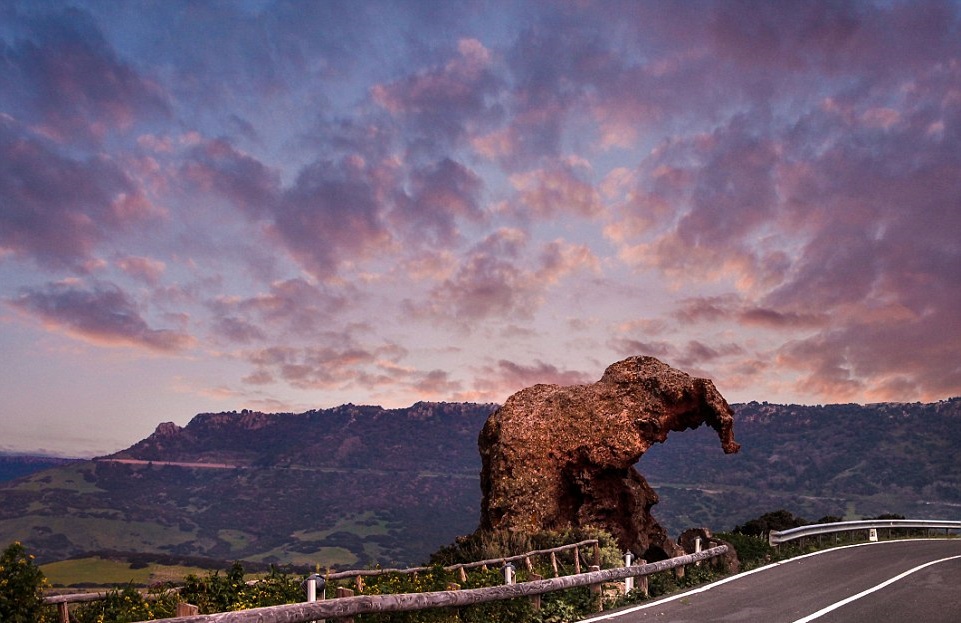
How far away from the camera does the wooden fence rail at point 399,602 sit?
833 cm

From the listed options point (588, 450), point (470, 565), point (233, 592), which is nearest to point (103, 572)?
point (588, 450)

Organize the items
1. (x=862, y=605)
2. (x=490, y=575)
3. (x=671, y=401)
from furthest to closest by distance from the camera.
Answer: (x=671, y=401)
(x=490, y=575)
(x=862, y=605)

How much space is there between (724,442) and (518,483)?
342 inches

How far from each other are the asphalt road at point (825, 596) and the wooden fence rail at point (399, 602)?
2.55 ft

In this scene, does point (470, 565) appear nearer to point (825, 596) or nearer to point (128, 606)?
point (128, 606)

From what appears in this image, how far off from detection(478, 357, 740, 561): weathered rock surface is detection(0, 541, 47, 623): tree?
14693mm

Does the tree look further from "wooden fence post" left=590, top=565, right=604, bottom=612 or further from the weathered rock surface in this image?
the weathered rock surface

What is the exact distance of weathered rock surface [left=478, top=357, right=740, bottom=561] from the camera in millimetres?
24594

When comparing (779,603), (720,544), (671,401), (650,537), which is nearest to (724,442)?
(671,401)

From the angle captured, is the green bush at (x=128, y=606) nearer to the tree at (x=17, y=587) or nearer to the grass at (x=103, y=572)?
the tree at (x=17, y=587)

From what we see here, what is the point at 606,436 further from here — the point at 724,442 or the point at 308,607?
the point at 308,607

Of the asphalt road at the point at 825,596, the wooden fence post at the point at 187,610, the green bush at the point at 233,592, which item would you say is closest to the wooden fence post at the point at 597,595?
the asphalt road at the point at 825,596

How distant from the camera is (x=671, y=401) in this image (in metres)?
26.3

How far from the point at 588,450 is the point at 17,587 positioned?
17.4 m
